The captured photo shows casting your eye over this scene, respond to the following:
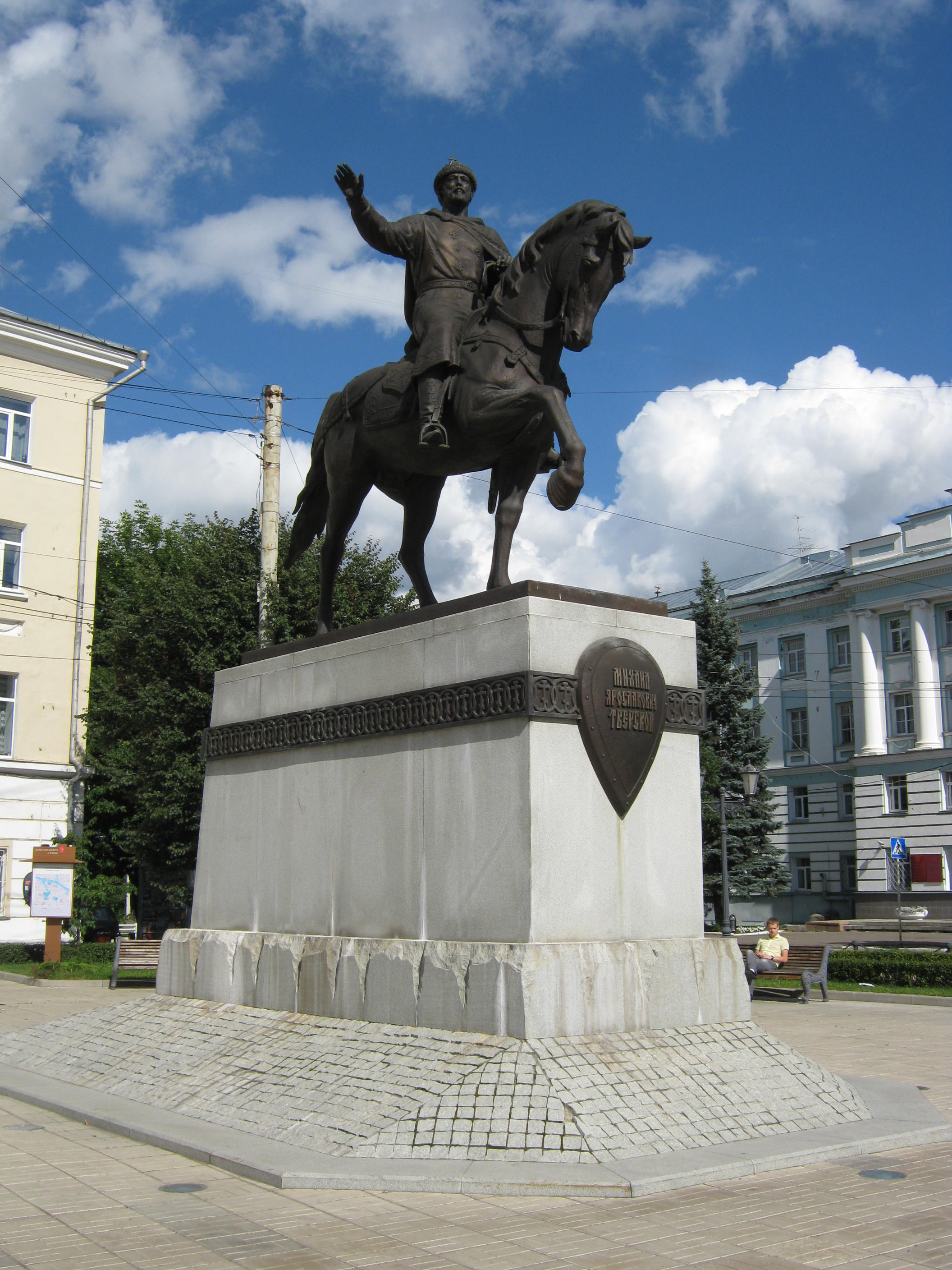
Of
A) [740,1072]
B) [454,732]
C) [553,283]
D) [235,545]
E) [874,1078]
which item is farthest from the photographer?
[235,545]

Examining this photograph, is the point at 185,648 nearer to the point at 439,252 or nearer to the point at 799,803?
the point at 439,252

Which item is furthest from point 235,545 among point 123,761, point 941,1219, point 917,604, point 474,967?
point 917,604

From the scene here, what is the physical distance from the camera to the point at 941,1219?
566cm

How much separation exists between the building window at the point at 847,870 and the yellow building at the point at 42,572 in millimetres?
33361

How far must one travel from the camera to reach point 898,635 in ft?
164

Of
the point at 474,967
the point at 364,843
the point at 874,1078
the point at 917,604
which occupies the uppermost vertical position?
the point at 917,604

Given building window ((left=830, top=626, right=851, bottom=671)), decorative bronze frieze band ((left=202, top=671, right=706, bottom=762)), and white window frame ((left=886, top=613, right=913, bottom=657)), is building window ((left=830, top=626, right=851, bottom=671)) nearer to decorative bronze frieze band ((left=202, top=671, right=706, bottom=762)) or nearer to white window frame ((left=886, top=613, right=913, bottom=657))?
white window frame ((left=886, top=613, right=913, bottom=657))

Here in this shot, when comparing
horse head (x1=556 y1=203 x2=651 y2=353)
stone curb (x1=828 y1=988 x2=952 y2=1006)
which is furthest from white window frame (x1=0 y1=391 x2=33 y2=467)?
horse head (x1=556 y1=203 x2=651 y2=353)

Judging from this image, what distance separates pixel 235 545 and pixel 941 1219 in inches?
857

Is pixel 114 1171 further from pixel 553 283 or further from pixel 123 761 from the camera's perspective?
pixel 123 761

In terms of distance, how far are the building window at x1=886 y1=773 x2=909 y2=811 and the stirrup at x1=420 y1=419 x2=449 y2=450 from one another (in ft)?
143

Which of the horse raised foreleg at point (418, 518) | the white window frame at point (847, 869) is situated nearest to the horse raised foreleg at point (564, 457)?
the horse raised foreleg at point (418, 518)

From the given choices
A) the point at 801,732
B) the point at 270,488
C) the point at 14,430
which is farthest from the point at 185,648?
the point at 801,732

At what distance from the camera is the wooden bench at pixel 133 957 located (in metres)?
20.4
